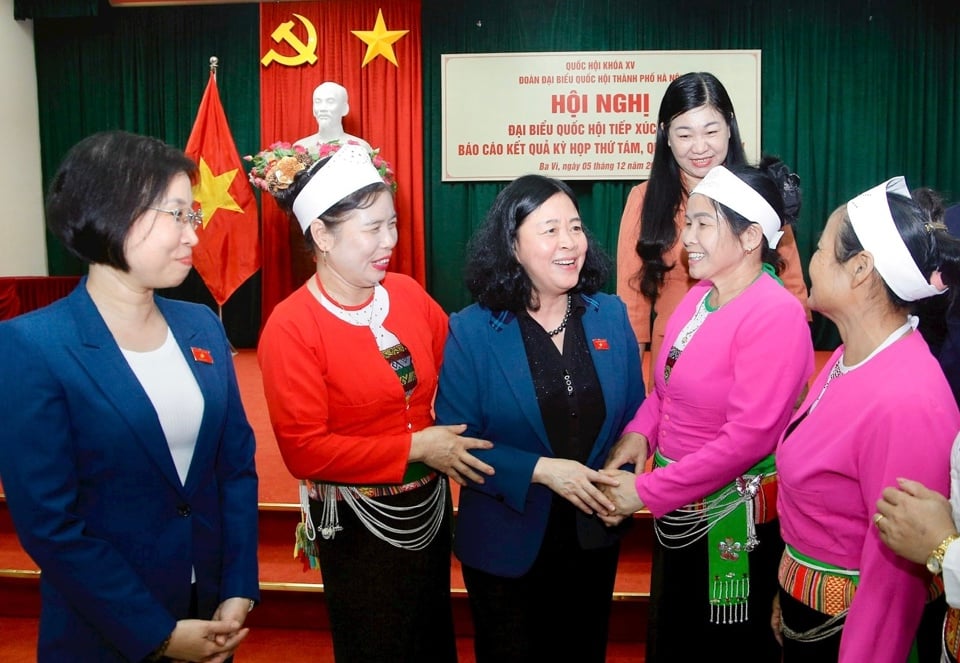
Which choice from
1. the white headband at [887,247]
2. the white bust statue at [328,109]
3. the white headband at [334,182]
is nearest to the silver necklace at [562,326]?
the white headband at [334,182]

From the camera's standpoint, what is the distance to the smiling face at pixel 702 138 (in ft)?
7.22

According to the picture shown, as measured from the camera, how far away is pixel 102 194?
1.33 m

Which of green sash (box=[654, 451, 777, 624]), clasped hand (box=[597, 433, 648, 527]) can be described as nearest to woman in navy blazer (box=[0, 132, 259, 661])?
clasped hand (box=[597, 433, 648, 527])

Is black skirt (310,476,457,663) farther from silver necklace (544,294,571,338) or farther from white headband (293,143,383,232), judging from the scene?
white headband (293,143,383,232)

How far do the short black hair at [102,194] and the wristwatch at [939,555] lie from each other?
52.1 inches

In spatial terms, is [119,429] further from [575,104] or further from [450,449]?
[575,104]

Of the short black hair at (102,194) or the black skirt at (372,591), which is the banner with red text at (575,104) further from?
the short black hair at (102,194)

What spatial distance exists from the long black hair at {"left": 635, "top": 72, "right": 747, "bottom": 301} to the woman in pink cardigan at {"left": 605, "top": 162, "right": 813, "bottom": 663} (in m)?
0.44

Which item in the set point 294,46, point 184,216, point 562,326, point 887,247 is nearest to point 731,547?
point 562,326

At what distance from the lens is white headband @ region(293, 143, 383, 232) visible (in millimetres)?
1786

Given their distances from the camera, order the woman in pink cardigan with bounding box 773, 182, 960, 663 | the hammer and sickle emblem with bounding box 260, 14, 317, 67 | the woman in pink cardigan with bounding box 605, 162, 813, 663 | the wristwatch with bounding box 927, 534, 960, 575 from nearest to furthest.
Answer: the wristwatch with bounding box 927, 534, 960, 575
the woman in pink cardigan with bounding box 773, 182, 960, 663
the woman in pink cardigan with bounding box 605, 162, 813, 663
the hammer and sickle emblem with bounding box 260, 14, 317, 67

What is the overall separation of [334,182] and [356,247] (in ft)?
0.50

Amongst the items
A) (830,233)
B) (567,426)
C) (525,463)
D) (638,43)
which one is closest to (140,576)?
(525,463)

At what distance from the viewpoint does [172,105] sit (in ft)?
23.5
